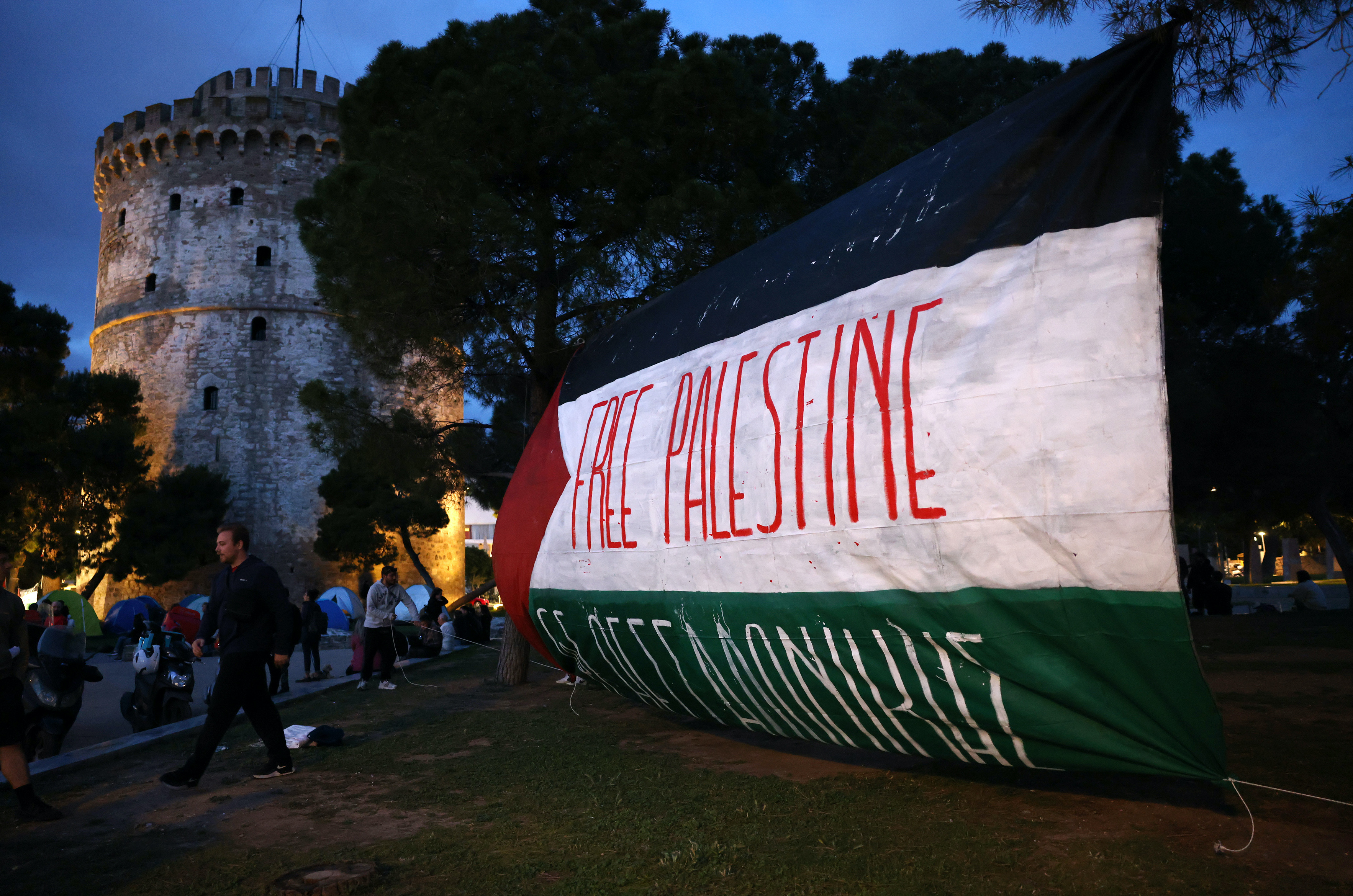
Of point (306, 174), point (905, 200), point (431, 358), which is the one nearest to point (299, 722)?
point (431, 358)

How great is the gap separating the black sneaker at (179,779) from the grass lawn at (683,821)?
11 centimetres

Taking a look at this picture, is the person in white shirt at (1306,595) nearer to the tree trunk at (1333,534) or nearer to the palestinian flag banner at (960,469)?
the tree trunk at (1333,534)

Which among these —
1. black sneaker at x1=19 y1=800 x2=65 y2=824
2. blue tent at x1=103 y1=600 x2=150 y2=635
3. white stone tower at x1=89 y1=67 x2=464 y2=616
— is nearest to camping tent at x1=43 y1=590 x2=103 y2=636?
blue tent at x1=103 y1=600 x2=150 y2=635

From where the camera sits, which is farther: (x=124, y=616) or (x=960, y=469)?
(x=124, y=616)

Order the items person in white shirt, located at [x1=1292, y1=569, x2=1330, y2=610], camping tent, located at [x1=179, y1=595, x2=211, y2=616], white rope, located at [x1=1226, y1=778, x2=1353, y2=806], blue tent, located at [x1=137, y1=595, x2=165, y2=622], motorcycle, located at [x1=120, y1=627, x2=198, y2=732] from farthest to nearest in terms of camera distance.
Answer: camping tent, located at [x1=179, y1=595, x2=211, y2=616] → blue tent, located at [x1=137, y1=595, x2=165, y2=622] → person in white shirt, located at [x1=1292, y1=569, x2=1330, y2=610] → motorcycle, located at [x1=120, y1=627, x2=198, y2=732] → white rope, located at [x1=1226, y1=778, x2=1353, y2=806]

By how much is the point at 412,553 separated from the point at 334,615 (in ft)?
17.9

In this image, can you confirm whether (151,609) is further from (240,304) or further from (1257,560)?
(1257,560)

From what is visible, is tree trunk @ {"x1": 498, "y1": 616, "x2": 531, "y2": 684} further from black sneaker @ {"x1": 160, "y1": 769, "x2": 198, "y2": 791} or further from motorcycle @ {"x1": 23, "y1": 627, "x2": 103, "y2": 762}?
black sneaker @ {"x1": 160, "y1": 769, "x2": 198, "y2": 791}

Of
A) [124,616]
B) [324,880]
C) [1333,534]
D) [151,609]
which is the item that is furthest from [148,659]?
[1333,534]

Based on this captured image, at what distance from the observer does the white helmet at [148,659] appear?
8695 mm

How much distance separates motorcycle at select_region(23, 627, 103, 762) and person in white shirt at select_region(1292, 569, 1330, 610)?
20044 millimetres

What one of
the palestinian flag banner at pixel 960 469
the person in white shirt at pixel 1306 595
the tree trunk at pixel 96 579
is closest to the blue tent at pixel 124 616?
the tree trunk at pixel 96 579

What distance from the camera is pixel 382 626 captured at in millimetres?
11266

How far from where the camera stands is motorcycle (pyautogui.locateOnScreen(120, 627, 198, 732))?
8648 mm
